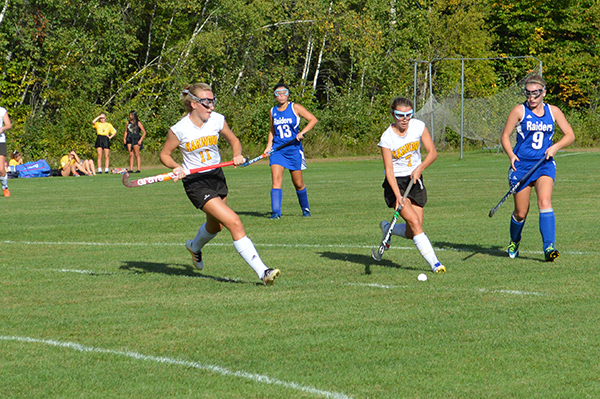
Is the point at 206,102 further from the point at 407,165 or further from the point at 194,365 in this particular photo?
the point at 194,365

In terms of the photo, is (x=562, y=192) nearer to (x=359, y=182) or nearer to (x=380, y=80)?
(x=359, y=182)

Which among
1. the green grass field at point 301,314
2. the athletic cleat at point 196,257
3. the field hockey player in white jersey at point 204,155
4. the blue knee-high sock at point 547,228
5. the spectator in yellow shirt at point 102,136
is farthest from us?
the spectator in yellow shirt at point 102,136

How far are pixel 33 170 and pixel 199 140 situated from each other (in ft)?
75.4

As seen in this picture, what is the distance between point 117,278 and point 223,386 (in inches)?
151

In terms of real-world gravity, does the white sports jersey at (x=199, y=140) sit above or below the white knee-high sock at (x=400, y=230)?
above

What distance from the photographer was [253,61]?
1624 inches

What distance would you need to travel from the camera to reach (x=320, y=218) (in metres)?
13.5

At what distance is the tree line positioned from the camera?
116 feet

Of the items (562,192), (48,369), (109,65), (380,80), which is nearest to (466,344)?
(48,369)

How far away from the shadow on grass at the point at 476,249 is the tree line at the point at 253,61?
2718 centimetres

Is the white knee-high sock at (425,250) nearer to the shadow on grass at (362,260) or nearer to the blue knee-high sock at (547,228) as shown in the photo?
the shadow on grass at (362,260)

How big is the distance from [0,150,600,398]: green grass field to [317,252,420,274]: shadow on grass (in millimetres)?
52

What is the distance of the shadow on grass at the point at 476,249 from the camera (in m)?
9.16

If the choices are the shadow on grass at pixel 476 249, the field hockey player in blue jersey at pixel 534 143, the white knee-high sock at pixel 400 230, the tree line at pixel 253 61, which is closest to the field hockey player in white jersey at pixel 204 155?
the white knee-high sock at pixel 400 230
